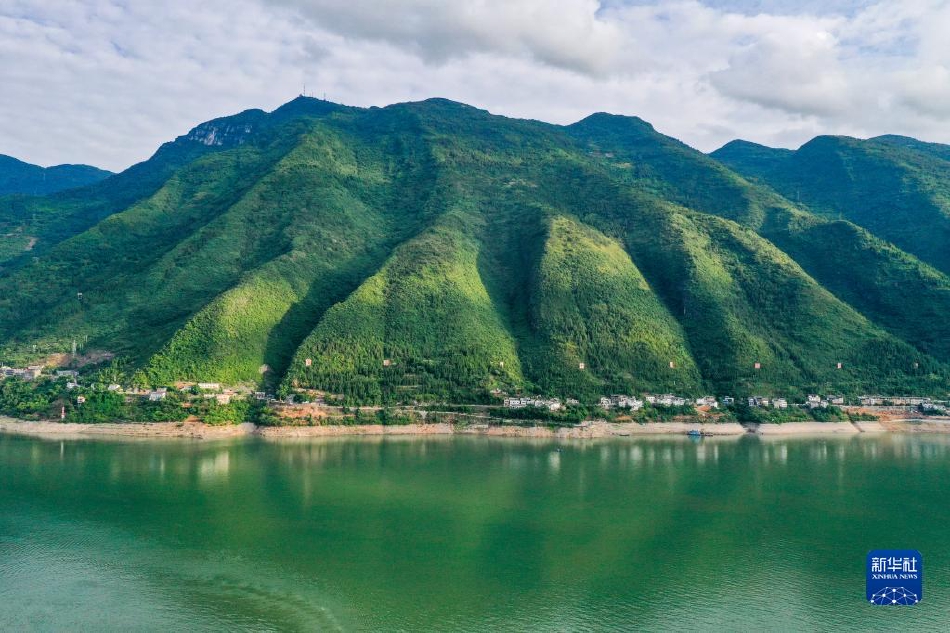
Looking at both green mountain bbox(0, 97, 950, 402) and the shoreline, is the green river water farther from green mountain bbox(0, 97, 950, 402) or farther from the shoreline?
green mountain bbox(0, 97, 950, 402)

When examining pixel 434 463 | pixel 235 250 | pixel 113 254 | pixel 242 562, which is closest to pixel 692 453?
pixel 434 463

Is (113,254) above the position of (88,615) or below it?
above

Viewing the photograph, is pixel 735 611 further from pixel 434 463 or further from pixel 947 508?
pixel 434 463
